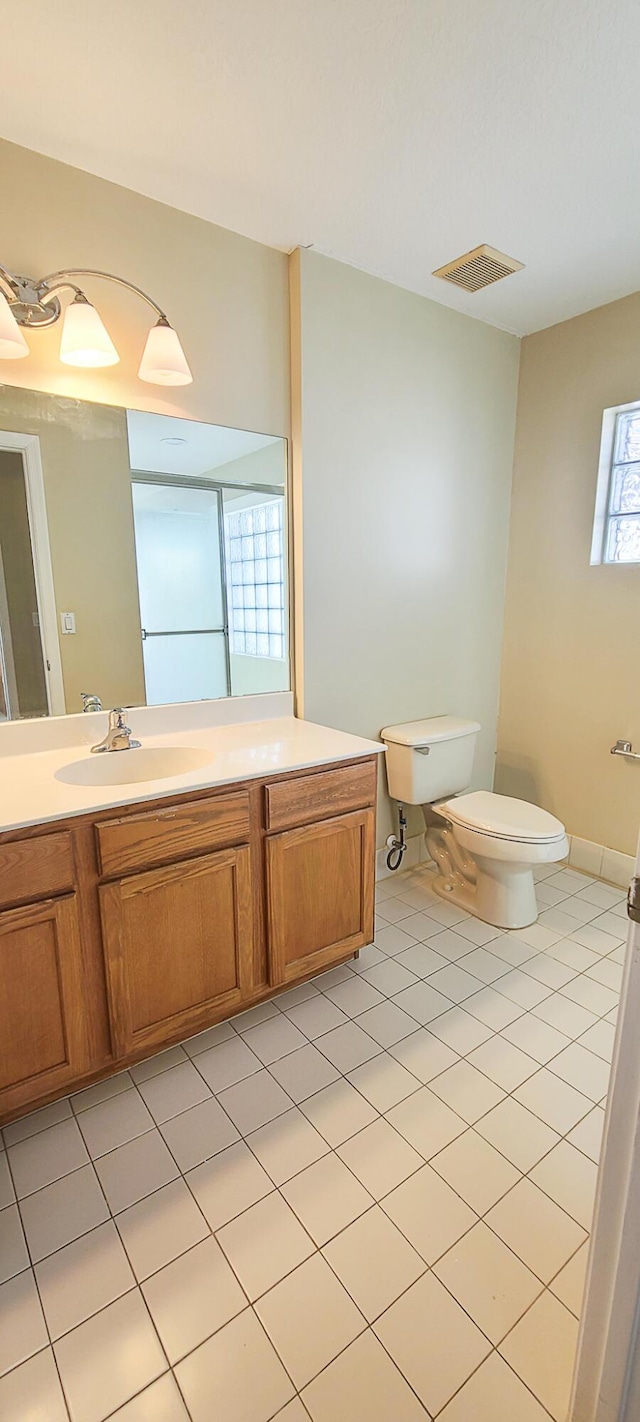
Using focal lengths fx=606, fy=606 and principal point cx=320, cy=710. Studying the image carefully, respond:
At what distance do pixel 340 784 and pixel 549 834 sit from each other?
0.84 meters

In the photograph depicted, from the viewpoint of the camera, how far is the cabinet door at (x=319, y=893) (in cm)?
172

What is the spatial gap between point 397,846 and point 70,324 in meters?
2.11

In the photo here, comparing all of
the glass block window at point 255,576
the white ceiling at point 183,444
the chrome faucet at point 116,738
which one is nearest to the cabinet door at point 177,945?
the chrome faucet at point 116,738

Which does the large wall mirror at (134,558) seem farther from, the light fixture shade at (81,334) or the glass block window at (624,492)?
the glass block window at (624,492)


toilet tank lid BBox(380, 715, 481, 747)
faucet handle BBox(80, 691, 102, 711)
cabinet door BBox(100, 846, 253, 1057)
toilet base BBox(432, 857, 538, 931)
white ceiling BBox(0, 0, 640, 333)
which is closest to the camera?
white ceiling BBox(0, 0, 640, 333)

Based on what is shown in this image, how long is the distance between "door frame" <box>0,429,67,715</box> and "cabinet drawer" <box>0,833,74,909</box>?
56cm

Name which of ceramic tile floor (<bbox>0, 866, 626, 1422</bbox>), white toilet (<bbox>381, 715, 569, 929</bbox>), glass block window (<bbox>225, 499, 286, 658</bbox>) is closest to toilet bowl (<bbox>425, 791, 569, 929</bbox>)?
white toilet (<bbox>381, 715, 569, 929</bbox>)

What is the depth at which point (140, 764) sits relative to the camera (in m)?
1.79

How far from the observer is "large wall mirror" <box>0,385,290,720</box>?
5.42 feet

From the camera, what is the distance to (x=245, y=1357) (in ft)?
3.33

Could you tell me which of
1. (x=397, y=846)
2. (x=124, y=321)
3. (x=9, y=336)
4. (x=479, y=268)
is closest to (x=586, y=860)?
(x=397, y=846)

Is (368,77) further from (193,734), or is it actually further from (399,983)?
(399,983)

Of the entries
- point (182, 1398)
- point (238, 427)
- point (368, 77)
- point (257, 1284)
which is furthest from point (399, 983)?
point (368, 77)

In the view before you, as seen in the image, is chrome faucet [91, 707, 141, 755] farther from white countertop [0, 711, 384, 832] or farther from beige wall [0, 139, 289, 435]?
beige wall [0, 139, 289, 435]
